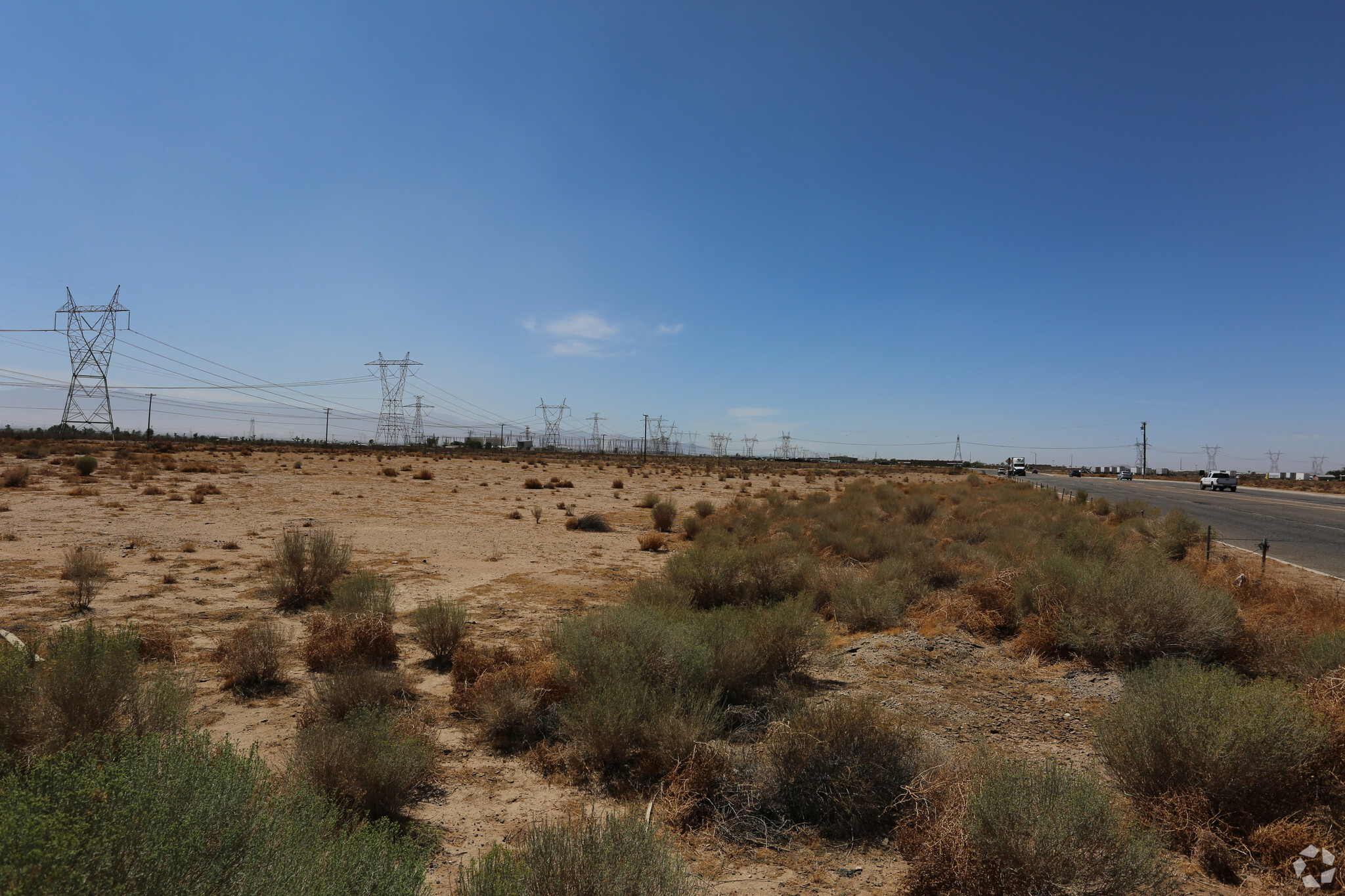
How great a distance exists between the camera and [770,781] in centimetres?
497

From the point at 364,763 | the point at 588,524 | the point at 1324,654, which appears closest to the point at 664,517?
the point at 588,524

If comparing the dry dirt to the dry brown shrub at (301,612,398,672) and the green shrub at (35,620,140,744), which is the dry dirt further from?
the green shrub at (35,620,140,744)

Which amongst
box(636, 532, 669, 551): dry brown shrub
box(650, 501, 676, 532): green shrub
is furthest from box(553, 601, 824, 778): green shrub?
box(650, 501, 676, 532): green shrub

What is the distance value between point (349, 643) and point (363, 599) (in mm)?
1355

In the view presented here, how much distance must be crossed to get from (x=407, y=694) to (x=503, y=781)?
85.5 inches

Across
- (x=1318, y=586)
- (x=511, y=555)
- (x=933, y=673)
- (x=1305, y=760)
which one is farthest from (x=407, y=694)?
(x=1318, y=586)

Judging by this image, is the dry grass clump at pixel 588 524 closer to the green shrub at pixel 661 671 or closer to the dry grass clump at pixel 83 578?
the dry grass clump at pixel 83 578

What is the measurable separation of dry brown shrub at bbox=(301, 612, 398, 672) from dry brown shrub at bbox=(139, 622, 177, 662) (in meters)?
1.45

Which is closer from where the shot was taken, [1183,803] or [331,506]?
[1183,803]

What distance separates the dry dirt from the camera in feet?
15.0

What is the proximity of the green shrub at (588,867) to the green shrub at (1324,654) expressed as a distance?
7.00 meters

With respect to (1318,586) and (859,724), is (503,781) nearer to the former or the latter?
(859,724)

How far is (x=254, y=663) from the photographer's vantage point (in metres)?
6.86

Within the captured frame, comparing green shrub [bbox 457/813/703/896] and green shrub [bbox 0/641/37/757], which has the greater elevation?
green shrub [bbox 0/641/37/757]
